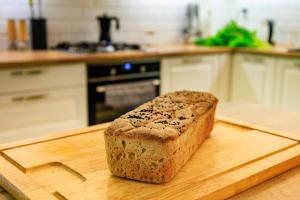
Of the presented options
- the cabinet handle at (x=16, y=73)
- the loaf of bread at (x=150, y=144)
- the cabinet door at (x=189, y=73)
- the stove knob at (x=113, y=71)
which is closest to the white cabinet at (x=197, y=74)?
the cabinet door at (x=189, y=73)

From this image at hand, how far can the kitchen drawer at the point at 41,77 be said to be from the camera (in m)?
2.27

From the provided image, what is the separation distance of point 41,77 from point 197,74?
132 centimetres

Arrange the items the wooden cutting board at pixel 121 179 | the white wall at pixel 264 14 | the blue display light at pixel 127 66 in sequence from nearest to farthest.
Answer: the wooden cutting board at pixel 121 179 < the blue display light at pixel 127 66 < the white wall at pixel 264 14

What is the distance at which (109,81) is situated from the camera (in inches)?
104

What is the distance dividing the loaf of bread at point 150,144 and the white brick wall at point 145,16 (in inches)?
88.8

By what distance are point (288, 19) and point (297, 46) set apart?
0.27 m

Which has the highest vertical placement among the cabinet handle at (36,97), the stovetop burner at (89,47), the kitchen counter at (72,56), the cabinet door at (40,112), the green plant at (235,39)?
the green plant at (235,39)

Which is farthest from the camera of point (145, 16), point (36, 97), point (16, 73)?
point (145, 16)

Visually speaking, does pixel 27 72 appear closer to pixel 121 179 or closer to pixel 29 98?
pixel 29 98

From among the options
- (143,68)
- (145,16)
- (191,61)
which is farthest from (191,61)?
(145,16)

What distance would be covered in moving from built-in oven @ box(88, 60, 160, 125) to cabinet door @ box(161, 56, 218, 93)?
0.15 meters

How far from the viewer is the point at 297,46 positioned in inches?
136

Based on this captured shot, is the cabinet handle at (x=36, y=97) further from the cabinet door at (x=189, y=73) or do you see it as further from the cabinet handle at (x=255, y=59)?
the cabinet handle at (x=255, y=59)

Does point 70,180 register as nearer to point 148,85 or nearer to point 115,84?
point 115,84
